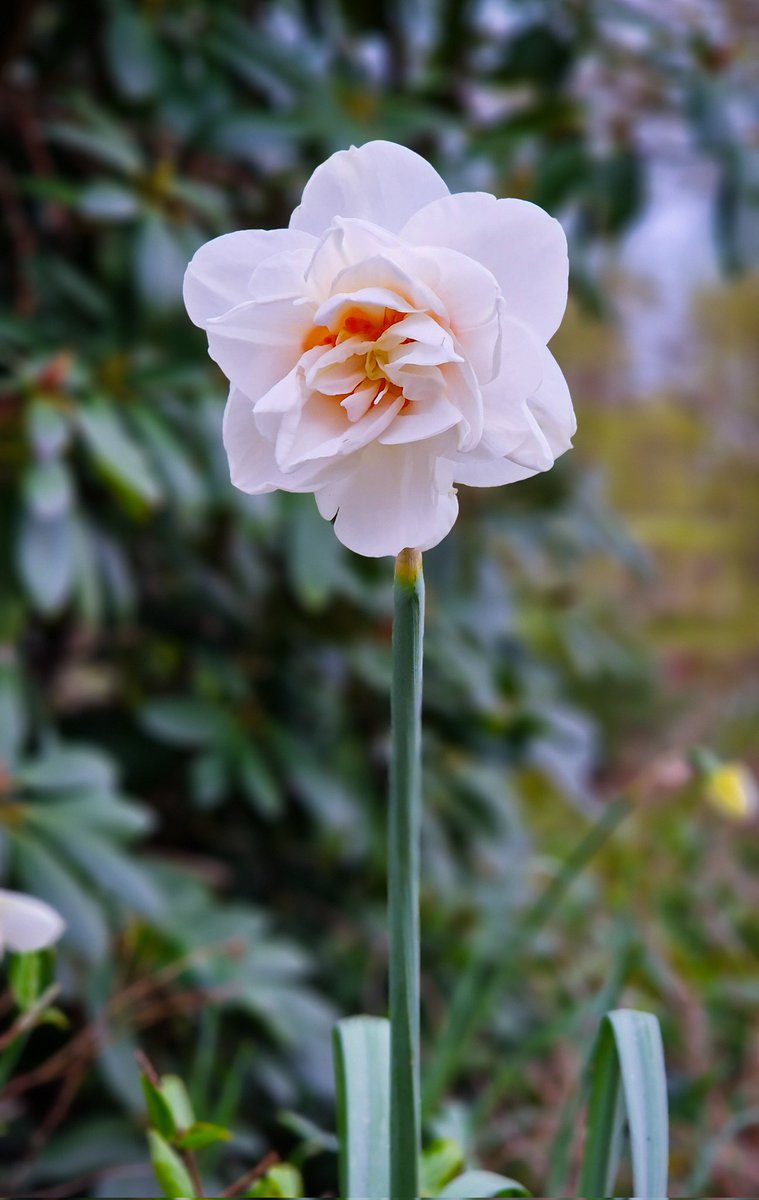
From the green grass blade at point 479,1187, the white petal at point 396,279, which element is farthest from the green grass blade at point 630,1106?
the white petal at point 396,279

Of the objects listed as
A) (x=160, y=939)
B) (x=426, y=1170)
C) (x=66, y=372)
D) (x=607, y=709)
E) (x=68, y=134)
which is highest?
(x=607, y=709)

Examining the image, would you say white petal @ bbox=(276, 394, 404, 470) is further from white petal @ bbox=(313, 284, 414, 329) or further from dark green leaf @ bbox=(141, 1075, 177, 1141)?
dark green leaf @ bbox=(141, 1075, 177, 1141)

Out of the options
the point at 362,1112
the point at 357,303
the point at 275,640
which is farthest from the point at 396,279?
the point at 275,640

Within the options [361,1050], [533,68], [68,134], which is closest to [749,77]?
[533,68]

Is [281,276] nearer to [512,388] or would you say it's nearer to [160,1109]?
[512,388]

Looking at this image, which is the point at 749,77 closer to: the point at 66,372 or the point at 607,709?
the point at 66,372

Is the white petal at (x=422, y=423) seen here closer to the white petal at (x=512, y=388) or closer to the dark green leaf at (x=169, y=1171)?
the white petal at (x=512, y=388)
